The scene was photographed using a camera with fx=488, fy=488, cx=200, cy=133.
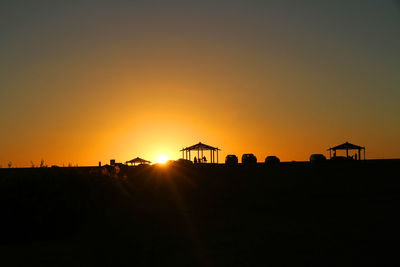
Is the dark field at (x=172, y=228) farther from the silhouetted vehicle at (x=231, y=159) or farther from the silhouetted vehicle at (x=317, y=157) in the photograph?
the silhouetted vehicle at (x=231, y=159)

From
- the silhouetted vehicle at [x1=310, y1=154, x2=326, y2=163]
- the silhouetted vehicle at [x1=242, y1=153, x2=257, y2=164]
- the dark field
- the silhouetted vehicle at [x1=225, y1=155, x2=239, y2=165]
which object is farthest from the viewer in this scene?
the silhouetted vehicle at [x1=225, y1=155, x2=239, y2=165]

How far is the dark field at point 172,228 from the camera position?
37.4 feet

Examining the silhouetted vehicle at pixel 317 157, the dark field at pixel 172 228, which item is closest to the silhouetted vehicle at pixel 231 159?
the silhouetted vehicle at pixel 317 157

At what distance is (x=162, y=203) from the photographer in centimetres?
2366

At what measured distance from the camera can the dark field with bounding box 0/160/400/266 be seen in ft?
37.4

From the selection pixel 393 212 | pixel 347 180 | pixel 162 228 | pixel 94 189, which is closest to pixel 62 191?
pixel 94 189

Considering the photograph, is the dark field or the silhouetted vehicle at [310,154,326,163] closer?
the dark field

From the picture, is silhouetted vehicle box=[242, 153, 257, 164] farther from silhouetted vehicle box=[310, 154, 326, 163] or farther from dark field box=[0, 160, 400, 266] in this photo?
dark field box=[0, 160, 400, 266]

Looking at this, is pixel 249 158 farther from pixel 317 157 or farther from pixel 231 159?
pixel 317 157

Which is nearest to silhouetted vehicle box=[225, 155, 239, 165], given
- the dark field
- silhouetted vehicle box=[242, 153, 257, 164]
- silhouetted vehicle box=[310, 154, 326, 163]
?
silhouetted vehicle box=[242, 153, 257, 164]

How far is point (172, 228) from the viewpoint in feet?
50.5

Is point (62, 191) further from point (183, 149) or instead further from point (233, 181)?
point (183, 149)

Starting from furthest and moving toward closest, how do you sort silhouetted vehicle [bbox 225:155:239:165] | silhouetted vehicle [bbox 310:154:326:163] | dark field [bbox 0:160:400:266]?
silhouetted vehicle [bbox 225:155:239:165]
silhouetted vehicle [bbox 310:154:326:163]
dark field [bbox 0:160:400:266]

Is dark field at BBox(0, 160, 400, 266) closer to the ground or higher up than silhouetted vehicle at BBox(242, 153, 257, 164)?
closer to the ground
